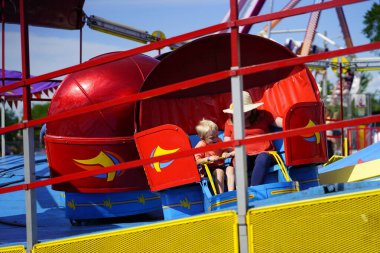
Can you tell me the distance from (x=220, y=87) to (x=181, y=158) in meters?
1.84

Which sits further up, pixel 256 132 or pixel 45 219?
pixel 256 132

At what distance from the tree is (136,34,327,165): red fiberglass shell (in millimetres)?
25948

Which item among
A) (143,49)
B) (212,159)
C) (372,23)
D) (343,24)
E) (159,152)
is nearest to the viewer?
(143,49)

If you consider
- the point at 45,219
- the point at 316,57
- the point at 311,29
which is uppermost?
the point at 311,29

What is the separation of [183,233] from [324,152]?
7.00 ft

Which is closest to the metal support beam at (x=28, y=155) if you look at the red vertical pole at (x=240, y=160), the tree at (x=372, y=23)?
the red vertical pole at (x=240, y=160)

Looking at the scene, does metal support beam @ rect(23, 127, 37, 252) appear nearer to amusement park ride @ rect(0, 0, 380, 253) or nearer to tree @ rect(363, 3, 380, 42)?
amusement park ride @ rect(0, 0, 380, 253)

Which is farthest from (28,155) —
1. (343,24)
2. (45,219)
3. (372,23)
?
(372,23)

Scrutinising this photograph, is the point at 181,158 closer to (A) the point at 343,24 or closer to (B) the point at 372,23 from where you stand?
(A) the point at 343,24

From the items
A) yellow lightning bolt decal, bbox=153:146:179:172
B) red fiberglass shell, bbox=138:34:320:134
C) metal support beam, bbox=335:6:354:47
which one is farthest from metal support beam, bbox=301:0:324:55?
yellow lightning bolt decal, bbox=153:146:179:172

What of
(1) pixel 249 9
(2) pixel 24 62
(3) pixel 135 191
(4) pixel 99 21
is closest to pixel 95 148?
(3) pixel 135 191

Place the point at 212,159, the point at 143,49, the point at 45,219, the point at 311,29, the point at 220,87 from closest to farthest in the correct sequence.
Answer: the point at 143,49, the point at 212,159, the point at 45,219, the point at 220,87, the point at 311,29

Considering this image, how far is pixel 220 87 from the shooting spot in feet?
18.4

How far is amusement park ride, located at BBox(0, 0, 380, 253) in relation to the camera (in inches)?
104
